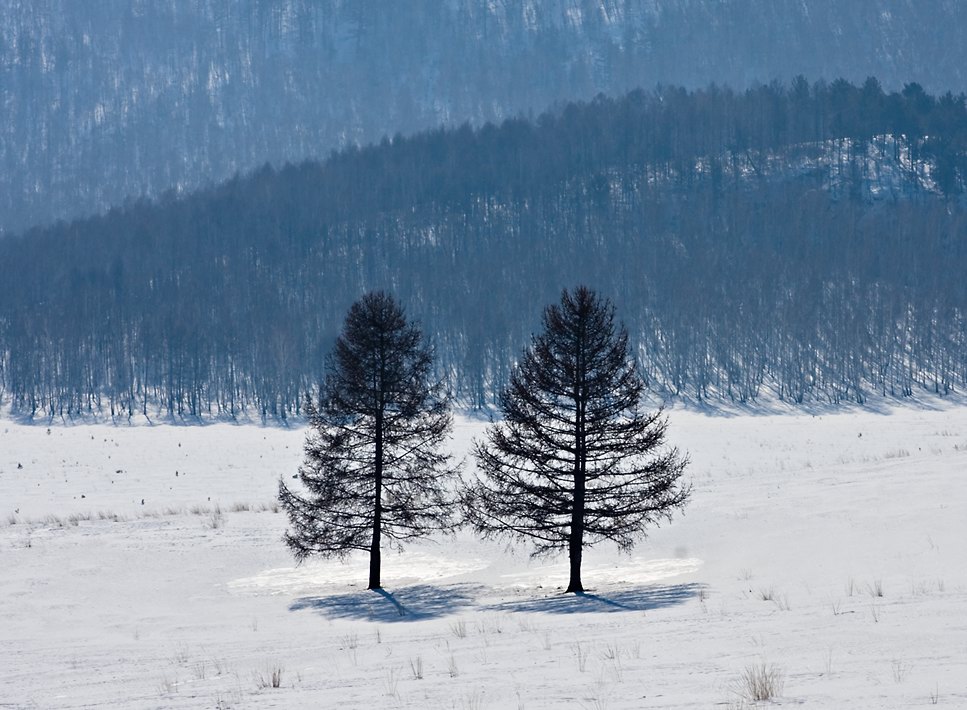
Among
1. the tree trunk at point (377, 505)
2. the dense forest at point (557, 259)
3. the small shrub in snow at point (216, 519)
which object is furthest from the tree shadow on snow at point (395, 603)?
the dense forest at point (557, 259)

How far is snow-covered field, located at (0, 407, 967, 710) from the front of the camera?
10.9 metres

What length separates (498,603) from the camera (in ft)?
75.0

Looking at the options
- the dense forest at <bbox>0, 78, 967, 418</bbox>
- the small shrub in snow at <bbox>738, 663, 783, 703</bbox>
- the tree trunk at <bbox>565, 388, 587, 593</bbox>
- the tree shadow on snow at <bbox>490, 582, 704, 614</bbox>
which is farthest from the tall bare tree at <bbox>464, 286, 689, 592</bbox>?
the dense forest at <bbox>0, 78, 967, 418</bbox>

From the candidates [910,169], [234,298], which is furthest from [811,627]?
[910,169]

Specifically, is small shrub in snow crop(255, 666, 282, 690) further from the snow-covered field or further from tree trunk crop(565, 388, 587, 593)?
tree trunk crop(565, 388, 587, 593)

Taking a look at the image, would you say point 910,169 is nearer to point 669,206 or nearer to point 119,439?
point 669,206

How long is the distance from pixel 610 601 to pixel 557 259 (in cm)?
11535

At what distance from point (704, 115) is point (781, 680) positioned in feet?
541

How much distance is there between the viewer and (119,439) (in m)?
72.4

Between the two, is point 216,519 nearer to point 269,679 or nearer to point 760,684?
point 269,679

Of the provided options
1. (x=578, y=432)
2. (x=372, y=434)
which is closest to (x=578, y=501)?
(x=578, y=432)

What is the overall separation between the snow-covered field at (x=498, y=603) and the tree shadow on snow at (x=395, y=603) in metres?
0.13

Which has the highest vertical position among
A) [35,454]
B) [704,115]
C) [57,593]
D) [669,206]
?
[704,115]

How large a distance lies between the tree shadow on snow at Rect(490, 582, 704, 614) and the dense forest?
76191 millimetres
